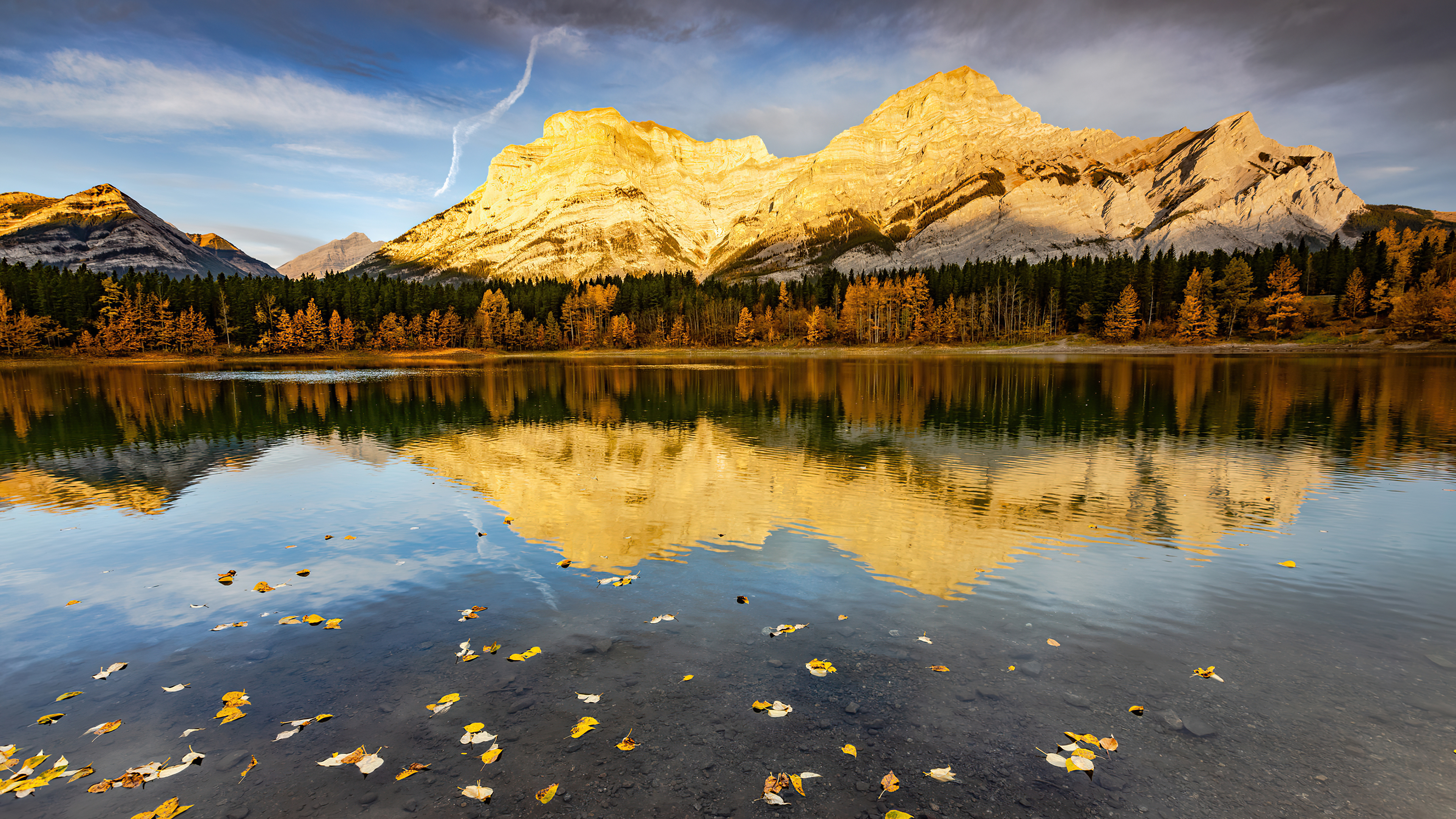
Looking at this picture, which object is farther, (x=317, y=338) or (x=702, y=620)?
(x=317, y=338)

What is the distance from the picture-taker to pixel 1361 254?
14225 cm

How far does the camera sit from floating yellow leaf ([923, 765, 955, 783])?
6418 millimetres

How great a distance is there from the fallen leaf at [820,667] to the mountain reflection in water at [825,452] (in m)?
4.05

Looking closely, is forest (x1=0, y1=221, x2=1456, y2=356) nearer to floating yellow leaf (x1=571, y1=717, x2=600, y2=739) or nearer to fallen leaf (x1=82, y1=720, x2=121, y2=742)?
floating yellow leaf (x1=571, y1=717, x2=600, y2=739)

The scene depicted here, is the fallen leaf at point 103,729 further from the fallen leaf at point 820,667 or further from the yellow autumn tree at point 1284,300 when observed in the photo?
the yellow autumn tree at point 1284,300

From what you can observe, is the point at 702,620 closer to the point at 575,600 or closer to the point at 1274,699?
the point at 575,600

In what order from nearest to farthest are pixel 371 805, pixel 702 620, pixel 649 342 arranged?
pixel 371 805 → pixel 702 620 → pixel 649 342

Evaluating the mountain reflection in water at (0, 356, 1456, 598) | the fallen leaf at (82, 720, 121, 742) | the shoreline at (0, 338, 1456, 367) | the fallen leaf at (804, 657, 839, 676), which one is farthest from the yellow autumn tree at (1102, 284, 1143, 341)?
the fallen leaf at (82, 720, 121, 742)

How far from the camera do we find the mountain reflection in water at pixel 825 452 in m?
16.3

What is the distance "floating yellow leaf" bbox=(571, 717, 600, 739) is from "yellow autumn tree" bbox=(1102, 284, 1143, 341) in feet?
569

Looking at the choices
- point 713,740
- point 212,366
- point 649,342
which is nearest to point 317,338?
point 212,366

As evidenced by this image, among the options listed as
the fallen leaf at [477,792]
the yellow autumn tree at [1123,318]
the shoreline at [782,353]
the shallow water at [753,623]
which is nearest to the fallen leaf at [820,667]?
the shallow water at [753,623]

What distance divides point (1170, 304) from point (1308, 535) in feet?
553

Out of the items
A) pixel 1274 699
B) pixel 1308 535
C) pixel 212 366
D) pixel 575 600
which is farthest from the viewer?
pixel 212 366
